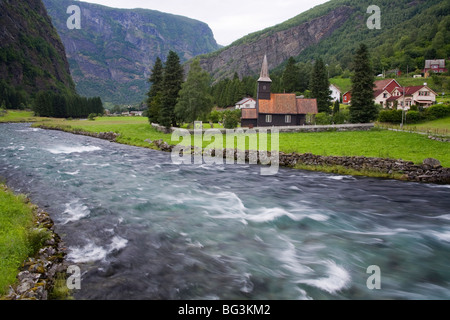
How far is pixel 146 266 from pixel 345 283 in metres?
6.52

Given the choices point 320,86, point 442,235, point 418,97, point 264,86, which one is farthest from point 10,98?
point 418,97

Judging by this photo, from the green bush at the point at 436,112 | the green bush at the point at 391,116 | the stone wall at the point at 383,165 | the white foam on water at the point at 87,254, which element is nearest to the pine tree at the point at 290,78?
Result: the green bush at the point at 391,116

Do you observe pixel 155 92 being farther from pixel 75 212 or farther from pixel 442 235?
pixel 442 235

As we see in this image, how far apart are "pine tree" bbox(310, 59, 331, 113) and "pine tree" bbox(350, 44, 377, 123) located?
19.2m

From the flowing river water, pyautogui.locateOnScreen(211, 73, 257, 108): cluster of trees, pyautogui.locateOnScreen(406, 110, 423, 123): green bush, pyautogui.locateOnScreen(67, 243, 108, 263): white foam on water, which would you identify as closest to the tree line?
pyautogui.locateOnScreen(406, 110, 423, 123): green bush

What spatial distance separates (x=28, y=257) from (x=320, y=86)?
70.6 m

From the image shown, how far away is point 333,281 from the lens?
8.89m

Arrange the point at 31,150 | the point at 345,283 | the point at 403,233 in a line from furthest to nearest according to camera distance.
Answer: the point at 31,150
the point at 403,233
the point at 345,283

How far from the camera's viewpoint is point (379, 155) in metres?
25.6

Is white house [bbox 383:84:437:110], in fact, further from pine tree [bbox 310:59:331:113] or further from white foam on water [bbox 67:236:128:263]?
white foam on water [bbox 67:236:128:263]

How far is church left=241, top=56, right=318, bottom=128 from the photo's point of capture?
5691 cm

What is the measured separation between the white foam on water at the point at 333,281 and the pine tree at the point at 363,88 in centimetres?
4622
